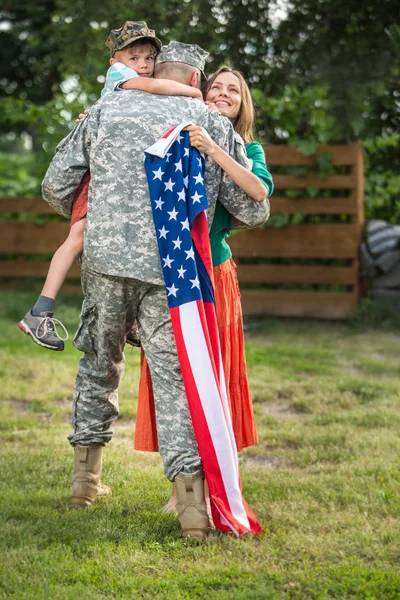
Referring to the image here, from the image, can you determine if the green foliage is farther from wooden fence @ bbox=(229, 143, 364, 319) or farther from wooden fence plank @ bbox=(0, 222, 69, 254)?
wooden fence plank @ bbox=(0, 222, 69, 254)

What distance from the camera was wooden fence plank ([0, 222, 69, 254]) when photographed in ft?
29.1

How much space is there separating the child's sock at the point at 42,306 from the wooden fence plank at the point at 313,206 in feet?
16.2

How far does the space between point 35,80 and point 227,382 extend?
18365 millimetres

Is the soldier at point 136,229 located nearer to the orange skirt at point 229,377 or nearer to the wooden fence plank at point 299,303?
the orange skirt at point 229,377

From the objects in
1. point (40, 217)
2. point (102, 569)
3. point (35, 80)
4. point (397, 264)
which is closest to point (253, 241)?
point (397, 264)

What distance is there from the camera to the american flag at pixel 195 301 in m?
3.02

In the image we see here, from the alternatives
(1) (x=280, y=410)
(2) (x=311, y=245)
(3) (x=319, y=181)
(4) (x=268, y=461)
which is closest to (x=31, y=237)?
(2) (x=311, y=245)

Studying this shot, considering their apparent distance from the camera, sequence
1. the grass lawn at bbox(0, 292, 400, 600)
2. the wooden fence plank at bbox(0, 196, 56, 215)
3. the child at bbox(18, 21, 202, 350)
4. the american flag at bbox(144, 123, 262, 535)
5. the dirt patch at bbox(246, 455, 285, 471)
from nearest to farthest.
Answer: the grass lawn at bbox(0, 292, 400, 600) → the american flag at bbox(144, 123, 262, 535) → the child at bbox(18, 21, 202, 350) → the dirt patch at bbox(246, 455, 285, 471) → the wooden fence plank at bbox(0, 196, 56, 215)

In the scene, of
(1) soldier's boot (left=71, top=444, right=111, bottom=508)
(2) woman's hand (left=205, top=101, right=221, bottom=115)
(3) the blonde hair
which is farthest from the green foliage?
(1) soldier's boot (left=71, top=444, right=111, bottom=508)

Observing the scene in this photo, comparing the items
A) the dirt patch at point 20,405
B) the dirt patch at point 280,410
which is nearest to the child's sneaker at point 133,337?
the dirt patch at point 280,410

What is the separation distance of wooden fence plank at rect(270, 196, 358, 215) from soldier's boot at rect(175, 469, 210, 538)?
523 centimetres

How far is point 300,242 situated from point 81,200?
5.05 meters

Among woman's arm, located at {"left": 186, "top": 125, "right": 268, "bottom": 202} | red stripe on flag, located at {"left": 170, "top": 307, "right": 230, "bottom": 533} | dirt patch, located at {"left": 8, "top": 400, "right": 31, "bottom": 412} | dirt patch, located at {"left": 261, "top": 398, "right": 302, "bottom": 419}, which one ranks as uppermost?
woman's arm, located at {"left": 186, "top": 125, "right": 268, "bottom": 202}

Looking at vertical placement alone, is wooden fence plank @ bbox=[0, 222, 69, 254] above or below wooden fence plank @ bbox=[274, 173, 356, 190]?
below
